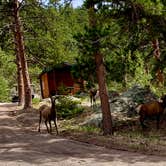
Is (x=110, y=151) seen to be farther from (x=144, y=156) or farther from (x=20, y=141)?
(x=20, y=141)

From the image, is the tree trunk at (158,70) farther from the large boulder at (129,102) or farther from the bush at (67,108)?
the bush at (67,108)

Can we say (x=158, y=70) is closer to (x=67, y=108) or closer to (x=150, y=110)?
(x=150, y=110)

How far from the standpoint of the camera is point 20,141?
18.6m

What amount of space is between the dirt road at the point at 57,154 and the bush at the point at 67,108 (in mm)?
6317

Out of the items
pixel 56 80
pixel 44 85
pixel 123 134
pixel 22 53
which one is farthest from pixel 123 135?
pixel 44 85

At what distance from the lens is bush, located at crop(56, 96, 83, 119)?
26469 mm

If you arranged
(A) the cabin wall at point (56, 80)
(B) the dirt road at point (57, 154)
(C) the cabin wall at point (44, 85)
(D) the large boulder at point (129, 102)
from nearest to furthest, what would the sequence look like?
(B) the dirt road at point (57, 154) < (D) the large boulder at point (129, 102) < (A) the cabin wall at point (56, 80) < (C) the cabin wall at point (44, 85)

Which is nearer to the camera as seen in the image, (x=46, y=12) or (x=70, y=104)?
(x=70, y=104)

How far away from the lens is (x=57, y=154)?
51.2ft

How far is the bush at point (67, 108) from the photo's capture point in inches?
1042

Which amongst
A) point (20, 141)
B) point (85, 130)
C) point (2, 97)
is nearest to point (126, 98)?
point (85, 130)

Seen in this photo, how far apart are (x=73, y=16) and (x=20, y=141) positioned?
6446 mm

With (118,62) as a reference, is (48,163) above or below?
below

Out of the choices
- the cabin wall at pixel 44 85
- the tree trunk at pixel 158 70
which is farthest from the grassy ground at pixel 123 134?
the cabin wall at pixel 44 85
